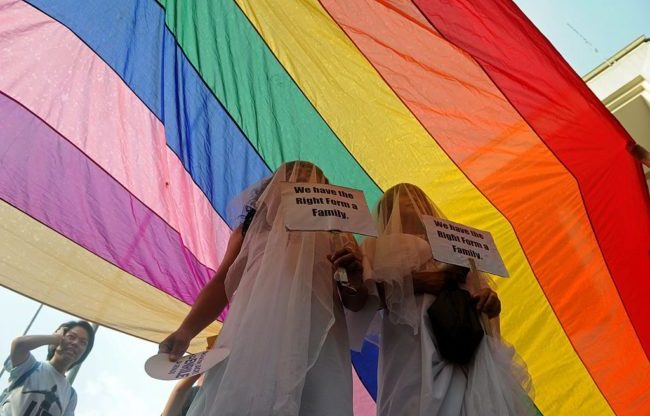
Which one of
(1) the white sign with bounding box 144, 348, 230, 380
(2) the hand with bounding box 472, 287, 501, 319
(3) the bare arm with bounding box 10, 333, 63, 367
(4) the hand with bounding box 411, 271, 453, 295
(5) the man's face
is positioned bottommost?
(1) the white sign with bounding box 144, 348, 230, 380

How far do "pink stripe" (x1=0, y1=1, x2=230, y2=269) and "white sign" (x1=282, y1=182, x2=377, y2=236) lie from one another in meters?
1.02

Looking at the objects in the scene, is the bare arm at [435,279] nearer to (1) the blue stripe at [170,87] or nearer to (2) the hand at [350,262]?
(2) the hand at [350,262]

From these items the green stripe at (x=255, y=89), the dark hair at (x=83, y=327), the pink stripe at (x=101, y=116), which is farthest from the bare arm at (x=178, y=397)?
the green stripe at (x=255, y=89)

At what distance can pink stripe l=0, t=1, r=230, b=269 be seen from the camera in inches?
77.2

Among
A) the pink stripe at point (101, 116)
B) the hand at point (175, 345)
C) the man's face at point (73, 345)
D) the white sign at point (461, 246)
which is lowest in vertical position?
the hand at point (175, 345)

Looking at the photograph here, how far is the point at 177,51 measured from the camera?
6.95 ft

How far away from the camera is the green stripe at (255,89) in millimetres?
2053

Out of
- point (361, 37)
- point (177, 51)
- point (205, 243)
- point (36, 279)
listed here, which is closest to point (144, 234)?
point (205, 243)

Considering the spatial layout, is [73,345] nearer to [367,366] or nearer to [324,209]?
[367,366]

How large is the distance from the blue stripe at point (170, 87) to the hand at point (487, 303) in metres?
1.19

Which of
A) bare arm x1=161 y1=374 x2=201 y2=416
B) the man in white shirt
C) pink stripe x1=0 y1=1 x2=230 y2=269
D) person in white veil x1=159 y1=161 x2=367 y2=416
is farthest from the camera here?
the man in white shirt

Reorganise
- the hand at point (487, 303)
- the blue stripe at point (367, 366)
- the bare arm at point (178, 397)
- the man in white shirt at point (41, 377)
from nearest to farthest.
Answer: the hand at point (487, 303)
the bare arm at point (178, 397)
the man in white shirt at point (41, 377)
the blue stripe at point (367, 366)

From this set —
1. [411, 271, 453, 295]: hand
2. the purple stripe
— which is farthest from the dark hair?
[411, 271, 453, 295]: hand

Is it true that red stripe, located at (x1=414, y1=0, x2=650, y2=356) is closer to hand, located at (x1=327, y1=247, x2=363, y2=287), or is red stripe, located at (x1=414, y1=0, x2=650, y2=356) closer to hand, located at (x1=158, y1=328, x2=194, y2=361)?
hand, located at (x1=327, y1=247, x2=363, y2=287)
